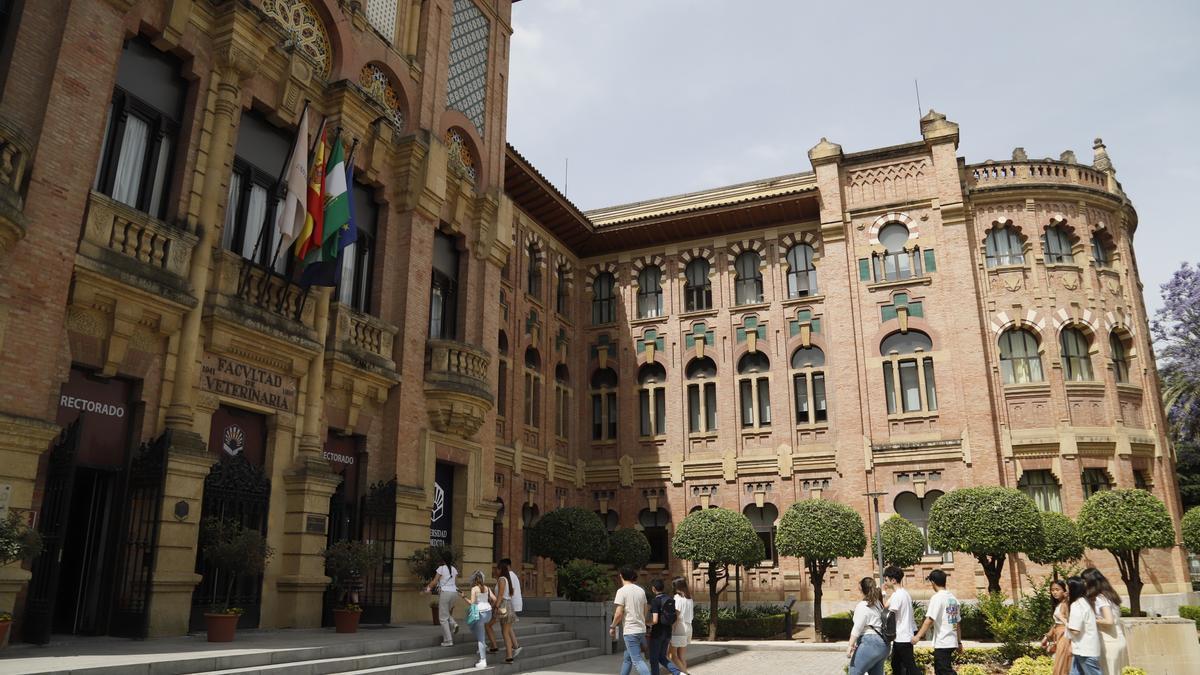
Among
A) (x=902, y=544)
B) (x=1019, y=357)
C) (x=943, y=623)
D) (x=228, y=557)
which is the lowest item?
(x=943, y=623)

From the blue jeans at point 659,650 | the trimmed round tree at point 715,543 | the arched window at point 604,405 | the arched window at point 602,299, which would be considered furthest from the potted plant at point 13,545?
the arched window at point 602,299

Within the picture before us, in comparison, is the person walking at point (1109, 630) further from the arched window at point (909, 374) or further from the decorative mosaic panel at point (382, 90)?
the arched window at point (909, 374)

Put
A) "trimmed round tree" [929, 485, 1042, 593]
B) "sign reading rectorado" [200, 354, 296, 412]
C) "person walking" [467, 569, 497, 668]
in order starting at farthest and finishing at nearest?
1. "trimmed round tree" [929, 485, 1042, 593]
2. "sign reading rectorado" [200, 354, 296, 412]
3. "person walking" [467, 569, 497, 668]

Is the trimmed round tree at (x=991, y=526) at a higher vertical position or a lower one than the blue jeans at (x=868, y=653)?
higher

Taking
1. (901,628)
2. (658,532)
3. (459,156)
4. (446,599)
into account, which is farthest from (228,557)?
(658,532)

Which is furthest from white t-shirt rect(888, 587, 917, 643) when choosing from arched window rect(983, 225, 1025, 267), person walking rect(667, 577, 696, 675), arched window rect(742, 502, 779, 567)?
arched window rect(983, 225, 1025, 267)

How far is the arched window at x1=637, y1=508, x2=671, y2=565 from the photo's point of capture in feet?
109

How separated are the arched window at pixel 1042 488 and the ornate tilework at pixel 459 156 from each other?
21602 mm

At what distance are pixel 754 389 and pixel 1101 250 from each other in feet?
47.3

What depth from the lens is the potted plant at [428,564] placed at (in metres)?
17.8

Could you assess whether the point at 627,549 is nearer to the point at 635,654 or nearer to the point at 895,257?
the point at 895,257

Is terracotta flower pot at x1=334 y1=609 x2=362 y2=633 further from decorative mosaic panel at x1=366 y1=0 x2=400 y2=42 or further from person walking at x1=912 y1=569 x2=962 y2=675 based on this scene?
decorative mosaic panel at x1=366 y1=0 x2=400 y2=42

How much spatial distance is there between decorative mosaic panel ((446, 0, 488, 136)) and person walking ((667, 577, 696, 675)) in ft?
51.8

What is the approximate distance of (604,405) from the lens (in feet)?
117
